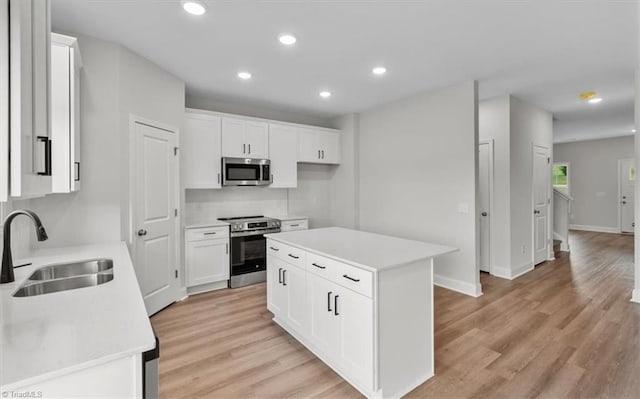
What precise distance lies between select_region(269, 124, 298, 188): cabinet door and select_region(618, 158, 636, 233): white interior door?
8.90 meters

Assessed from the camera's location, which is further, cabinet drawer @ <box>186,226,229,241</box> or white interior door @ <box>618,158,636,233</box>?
white interior door @ <box>618,158,636,233</box>

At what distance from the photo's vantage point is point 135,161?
294cm

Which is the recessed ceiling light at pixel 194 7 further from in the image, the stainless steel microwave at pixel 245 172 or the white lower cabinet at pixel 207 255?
the white lower cabinet at pixel 207 255

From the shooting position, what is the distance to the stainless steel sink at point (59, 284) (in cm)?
161

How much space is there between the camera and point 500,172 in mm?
4414

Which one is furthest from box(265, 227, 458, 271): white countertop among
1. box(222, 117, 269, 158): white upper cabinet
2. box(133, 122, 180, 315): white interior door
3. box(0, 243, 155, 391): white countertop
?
box(222, 117, 269, 158): white upper cabinet

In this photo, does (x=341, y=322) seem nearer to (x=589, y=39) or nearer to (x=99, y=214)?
(x=99, y=214)

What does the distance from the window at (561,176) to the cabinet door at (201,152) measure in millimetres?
9666

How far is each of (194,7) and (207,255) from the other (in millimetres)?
2787

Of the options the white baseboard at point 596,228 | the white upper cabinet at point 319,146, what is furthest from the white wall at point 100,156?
the white baseboard at point 596,228

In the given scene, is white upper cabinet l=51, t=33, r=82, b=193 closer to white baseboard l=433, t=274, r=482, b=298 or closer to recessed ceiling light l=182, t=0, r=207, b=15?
recessed ceiling light l=182, t=0, r=207, b=15

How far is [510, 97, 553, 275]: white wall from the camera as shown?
4.39m

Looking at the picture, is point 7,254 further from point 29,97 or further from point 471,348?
point 471,348

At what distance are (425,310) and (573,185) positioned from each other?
9.67m
